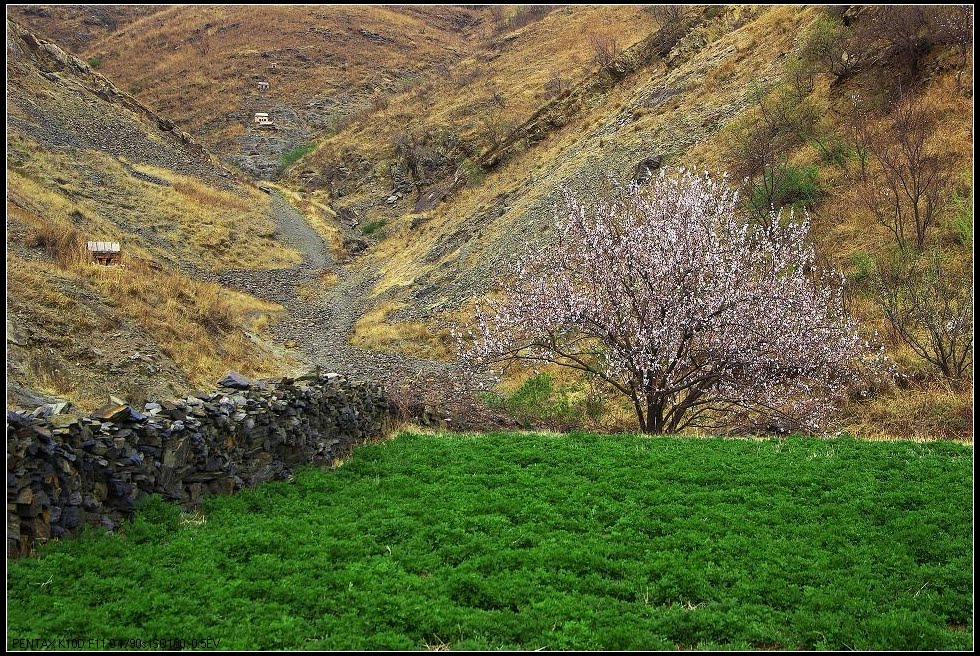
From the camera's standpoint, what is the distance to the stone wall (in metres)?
8.12

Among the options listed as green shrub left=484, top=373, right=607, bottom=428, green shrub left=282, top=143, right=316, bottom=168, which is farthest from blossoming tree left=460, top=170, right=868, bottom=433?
green shrub left=282, top=143, right=316, bottom=168

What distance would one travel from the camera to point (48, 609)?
6969 millimetres

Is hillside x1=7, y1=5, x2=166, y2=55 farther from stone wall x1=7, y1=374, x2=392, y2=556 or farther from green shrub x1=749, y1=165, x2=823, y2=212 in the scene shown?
stone wall x1=7, y1=374, x2=392, y2=556

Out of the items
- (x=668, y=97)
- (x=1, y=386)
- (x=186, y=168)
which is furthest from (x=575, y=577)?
(x=186, y=168)

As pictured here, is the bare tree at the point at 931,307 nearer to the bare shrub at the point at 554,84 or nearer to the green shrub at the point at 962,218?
the green shrub at the point at 962,218

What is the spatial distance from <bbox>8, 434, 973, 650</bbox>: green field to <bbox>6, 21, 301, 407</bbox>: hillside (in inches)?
316

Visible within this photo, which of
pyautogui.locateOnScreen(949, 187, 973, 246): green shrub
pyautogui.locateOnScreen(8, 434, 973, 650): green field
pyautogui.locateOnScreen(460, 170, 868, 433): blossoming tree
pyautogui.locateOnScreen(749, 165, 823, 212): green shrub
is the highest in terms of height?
pyautogui.locateOnScreen(749, 165, 823, 212): green shrub

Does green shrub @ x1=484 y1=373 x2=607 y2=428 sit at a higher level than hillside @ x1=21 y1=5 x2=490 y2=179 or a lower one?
lower

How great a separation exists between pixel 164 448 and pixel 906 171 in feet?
77.8

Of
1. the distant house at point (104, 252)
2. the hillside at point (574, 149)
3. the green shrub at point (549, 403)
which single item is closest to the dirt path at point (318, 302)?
the hillside at point (574, 149)

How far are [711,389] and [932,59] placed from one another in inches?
787

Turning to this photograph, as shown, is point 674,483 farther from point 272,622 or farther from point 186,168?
point 186,168

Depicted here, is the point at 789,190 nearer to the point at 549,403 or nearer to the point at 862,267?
the point at 862,267

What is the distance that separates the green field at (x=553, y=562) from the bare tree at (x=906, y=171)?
41.9 feet
